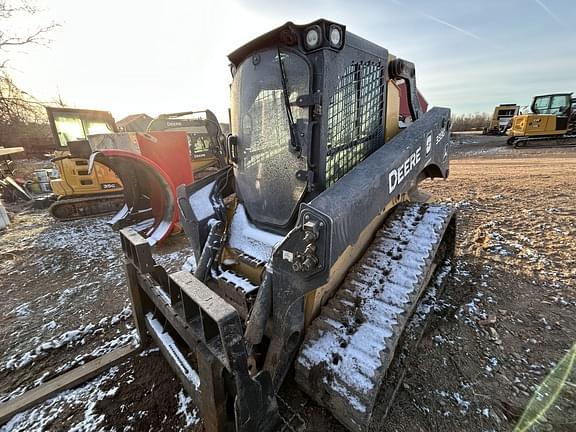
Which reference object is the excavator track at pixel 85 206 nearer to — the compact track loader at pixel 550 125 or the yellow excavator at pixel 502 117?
the compact track loader at pixel 550 125

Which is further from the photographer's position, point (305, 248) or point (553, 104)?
point (553, 104)

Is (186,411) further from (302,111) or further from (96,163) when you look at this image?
(96,163)

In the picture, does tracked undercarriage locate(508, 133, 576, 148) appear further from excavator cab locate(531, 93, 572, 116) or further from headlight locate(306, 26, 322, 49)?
headlight locate(306, 26, 322, 49)

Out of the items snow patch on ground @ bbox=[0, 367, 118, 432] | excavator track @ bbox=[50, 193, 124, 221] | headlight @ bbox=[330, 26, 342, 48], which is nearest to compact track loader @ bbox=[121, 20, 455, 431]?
headlight @ bbox=[330, 26, 342, 48]

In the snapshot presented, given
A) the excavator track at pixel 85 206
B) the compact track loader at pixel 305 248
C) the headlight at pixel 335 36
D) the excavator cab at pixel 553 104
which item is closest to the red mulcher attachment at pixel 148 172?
the compact track loader at pixel 305 248

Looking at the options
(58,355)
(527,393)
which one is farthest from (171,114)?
(527,393)

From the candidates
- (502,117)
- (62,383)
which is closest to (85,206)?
(62,383)

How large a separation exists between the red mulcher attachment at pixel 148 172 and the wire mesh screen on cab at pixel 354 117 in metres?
3.29

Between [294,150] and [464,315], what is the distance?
2.10 meters

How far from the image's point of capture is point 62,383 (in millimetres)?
2078

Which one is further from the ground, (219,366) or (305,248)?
(305,248)

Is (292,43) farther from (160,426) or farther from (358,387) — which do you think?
(160,426)

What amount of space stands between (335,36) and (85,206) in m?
7.04

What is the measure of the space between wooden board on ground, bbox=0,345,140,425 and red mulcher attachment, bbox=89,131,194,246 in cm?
241
